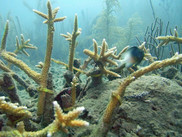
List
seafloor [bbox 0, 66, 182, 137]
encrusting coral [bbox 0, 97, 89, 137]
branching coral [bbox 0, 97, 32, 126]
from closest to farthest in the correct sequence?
encrusting coral [bbox 0, 97, 89, 137] → branching coral [bbox 0, 97, 32, 126] → seafloor [bbox 0, 66, 182, 137]

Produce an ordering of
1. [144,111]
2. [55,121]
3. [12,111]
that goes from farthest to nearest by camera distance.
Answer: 1. [144,111]
2. [12,111]
3. [55,121]

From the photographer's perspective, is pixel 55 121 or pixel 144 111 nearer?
pixel 55 121

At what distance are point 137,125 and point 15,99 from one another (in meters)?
2.01

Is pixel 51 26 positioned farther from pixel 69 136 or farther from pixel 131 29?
pixel 131 29

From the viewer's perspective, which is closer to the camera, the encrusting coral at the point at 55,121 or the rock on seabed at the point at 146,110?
the encrusting coral at the point at 55,121

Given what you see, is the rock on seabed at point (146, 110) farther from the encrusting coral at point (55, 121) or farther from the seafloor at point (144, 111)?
the encrusting coral at point (55, 121)

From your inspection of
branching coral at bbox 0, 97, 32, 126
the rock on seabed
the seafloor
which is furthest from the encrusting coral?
the rock on seabed

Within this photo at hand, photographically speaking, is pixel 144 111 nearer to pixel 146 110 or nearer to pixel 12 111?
pixel 146 110

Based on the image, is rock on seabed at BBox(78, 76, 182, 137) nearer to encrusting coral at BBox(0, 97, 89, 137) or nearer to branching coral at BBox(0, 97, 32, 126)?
encrusting coral at BBox(0, 97, 89, 137)

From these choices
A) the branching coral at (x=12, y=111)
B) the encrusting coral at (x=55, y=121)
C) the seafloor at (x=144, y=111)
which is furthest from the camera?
the seafloor at (x=144, y=111)

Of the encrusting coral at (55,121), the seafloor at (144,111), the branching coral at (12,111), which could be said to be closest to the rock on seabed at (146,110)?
the seafloor at (144,111)

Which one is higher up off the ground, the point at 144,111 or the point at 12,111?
the point at 12,111

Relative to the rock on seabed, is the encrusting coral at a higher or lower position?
higher

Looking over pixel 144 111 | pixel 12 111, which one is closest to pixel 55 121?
pixel 12 111
